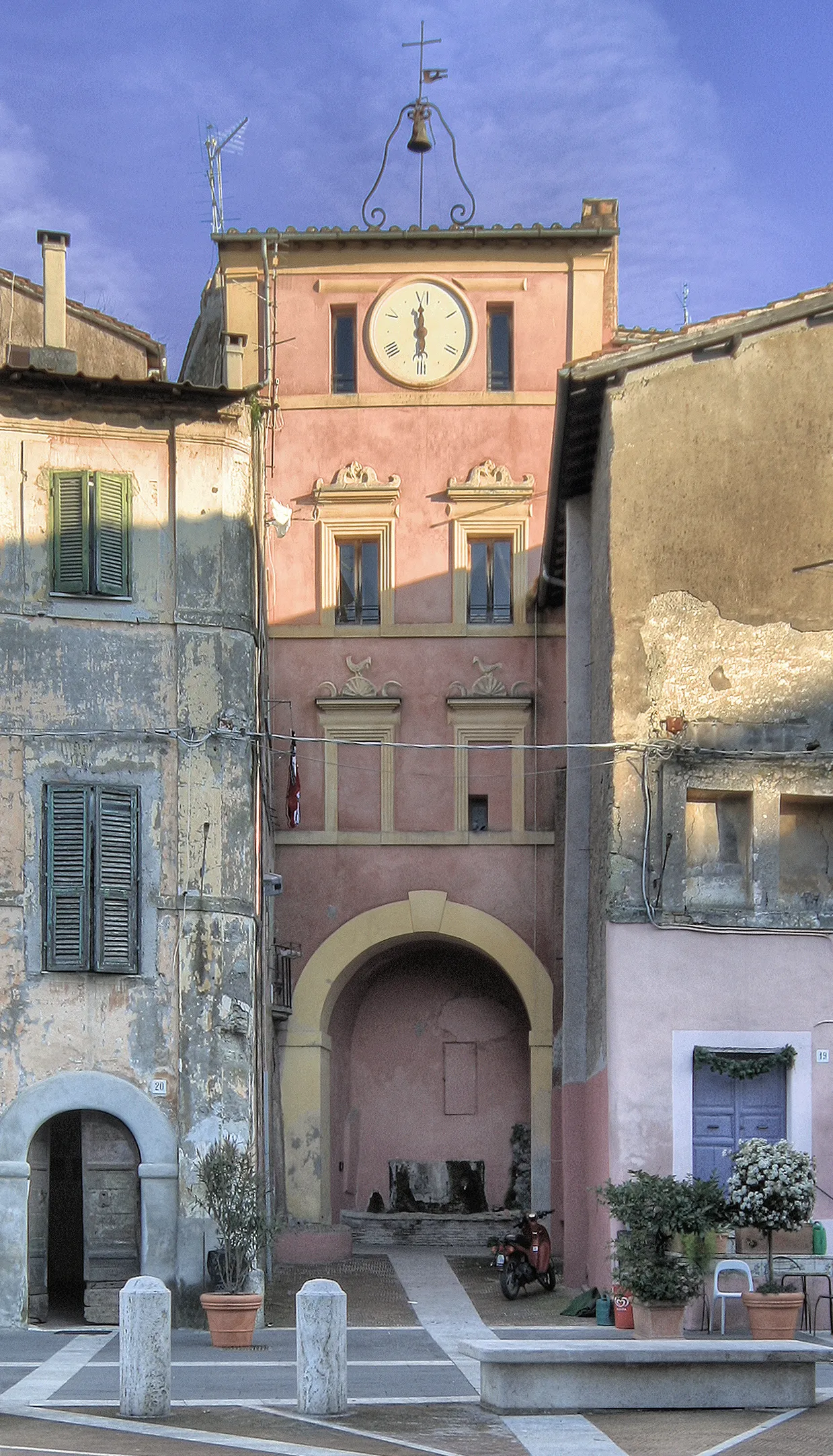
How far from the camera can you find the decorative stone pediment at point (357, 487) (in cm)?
2892

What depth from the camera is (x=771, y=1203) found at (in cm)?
1800

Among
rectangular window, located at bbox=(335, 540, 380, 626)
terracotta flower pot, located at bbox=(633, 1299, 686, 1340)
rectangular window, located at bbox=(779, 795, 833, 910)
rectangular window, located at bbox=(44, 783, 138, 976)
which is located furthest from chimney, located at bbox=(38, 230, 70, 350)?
terracotta flower pot, located at bbox=(633, 1299, 686, 1340)

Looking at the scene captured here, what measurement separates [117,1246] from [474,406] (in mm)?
13573

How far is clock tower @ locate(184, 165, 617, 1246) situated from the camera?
28.0 meters

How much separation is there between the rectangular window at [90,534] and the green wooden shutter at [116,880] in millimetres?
2164

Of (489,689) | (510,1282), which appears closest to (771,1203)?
(510,1282)

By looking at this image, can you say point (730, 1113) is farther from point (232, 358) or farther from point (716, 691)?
point (232, 358)

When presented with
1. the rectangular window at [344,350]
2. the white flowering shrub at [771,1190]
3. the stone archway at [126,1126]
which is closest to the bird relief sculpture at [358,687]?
the rectangular window at [344,350]

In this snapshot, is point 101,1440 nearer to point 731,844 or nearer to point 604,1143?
point 604,1143

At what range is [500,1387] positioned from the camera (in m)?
13.9

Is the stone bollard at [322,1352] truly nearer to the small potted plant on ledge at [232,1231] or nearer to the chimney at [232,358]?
the small potted plant on ledge at [232,1231]

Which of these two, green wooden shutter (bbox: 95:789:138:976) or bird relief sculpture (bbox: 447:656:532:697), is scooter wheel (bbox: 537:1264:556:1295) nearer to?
green wooden shutter (bbox: 95:789:138:976)

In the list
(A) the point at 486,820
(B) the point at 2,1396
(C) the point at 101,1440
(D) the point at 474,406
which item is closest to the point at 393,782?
(A) the point at 486,820

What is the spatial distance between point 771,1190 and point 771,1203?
0.12m
